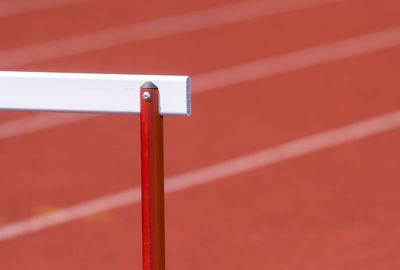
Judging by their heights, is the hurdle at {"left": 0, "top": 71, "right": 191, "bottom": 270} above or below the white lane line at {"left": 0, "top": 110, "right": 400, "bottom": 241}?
below

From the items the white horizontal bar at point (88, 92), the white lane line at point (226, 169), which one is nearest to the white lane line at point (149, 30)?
the white lane line at point (226, 169)

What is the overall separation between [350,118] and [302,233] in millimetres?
1542

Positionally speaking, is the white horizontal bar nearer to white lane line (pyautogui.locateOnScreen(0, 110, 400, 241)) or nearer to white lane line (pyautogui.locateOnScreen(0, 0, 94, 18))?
white lane line (pyautogui.locateOnScreen(0, 110, 400, 241))

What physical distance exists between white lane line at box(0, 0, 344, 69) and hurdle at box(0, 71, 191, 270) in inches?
171

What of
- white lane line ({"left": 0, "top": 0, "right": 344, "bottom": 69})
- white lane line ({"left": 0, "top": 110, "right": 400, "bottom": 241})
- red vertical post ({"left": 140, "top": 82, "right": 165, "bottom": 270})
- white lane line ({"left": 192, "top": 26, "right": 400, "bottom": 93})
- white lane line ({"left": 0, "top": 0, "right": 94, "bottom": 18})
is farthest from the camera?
white lane line ({"left": 0, "top": 0, "right": 94, "bottom": 18})

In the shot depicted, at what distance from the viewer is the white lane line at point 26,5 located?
765 cm

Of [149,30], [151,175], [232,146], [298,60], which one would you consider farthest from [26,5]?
[151,175]

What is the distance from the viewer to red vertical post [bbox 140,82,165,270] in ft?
6.15

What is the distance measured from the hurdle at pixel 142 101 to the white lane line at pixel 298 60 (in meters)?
3.75

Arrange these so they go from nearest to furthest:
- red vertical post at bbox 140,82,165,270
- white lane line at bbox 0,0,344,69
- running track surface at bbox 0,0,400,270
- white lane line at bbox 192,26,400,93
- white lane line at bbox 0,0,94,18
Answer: red vertical post at bbox 140,82,165,270
running track surface at bbox 0,0,400,270
white lane line at bbox 192,26,400,93
white lane line at bbox 0,0,344,69
white lane line at bbox 0,0,94,18

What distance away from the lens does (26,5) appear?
788 centimetres

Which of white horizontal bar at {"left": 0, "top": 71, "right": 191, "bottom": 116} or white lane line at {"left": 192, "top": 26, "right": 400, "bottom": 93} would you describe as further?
white lane line at {"left": 192, "top": 26, "right": 400, "bottom": 93}

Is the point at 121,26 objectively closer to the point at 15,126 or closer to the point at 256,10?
the point at 256,10

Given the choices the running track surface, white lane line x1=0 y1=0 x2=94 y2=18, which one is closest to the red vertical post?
the running track surface
